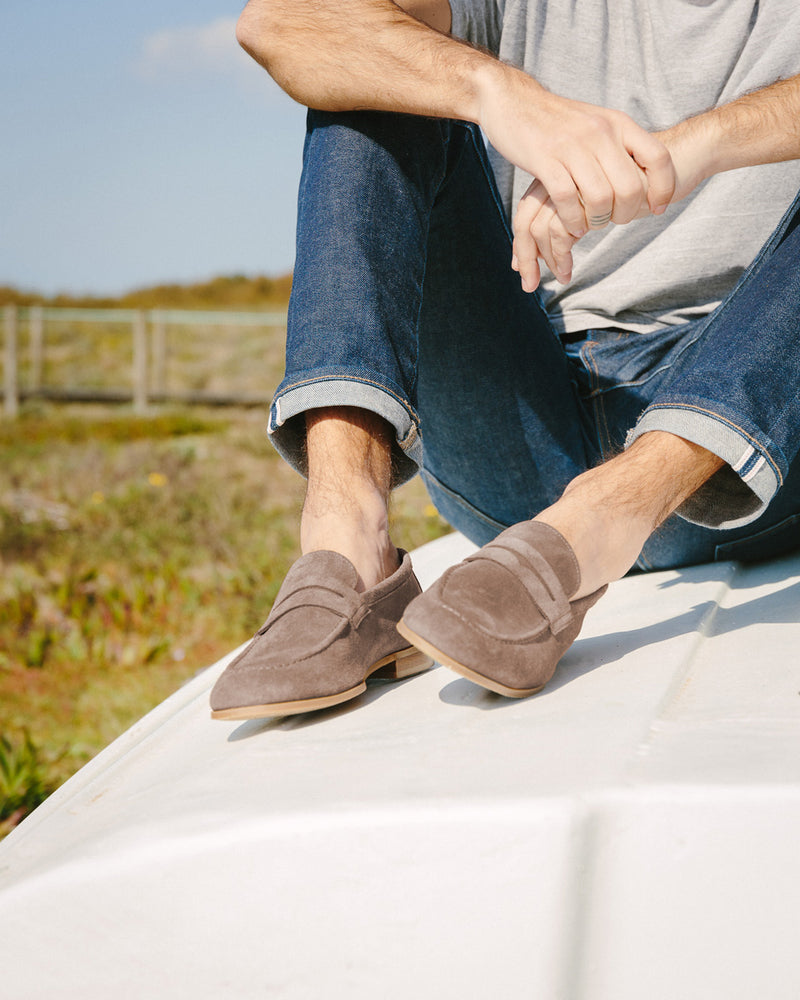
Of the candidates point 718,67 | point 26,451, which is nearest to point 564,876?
point 718,67

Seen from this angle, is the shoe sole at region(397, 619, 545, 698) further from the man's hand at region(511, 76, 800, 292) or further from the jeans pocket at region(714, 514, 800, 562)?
the jeans pocket at region(714, 514, 800, 562)

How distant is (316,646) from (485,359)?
2.16ft

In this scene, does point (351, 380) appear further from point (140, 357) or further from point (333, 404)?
point (140, 357)

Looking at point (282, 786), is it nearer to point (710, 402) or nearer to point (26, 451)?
point (710, 402)

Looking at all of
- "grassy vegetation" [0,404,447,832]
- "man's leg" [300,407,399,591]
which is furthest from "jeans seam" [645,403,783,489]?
"grassy vegetation" [0,404,447,832]

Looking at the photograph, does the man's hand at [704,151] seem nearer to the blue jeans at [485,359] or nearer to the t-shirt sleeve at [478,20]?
the blue jeans at [485,359]

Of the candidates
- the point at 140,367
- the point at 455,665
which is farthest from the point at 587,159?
the point at 140,367

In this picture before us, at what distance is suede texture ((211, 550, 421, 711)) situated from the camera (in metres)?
0.91

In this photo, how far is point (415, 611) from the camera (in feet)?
2.94

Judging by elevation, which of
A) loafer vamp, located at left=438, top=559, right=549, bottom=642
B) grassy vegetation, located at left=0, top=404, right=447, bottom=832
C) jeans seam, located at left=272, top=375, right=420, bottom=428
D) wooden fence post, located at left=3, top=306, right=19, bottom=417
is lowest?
wooden fence post, located at left=3, top=306, right=19, bottom=417

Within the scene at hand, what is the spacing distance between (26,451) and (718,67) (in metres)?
6.59

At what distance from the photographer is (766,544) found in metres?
1.44

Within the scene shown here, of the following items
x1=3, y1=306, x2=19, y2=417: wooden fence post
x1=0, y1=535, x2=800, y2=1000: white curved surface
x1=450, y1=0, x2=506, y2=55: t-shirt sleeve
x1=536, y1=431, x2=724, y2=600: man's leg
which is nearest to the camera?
x1=0, y1=535, x2=800, y2=1000: white curved surface

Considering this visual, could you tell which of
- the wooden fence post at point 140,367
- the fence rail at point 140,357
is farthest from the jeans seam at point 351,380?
the wooden fence post at point 140,367
